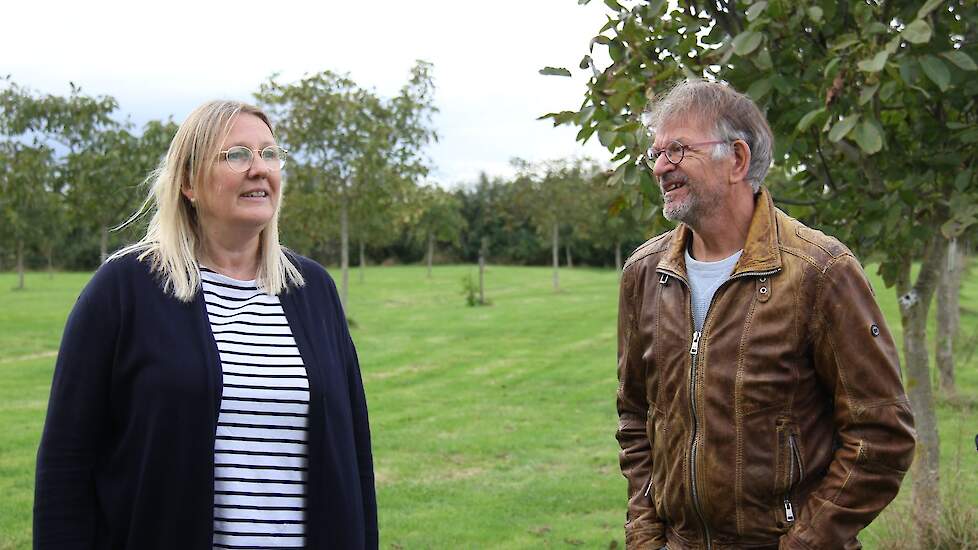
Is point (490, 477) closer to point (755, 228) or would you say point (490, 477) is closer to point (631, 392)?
point (631, 392)

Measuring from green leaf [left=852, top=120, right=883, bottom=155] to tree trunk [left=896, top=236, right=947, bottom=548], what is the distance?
1616 millimetres

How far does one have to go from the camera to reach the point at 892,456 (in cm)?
243

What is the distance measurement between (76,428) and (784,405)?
71.5 inches

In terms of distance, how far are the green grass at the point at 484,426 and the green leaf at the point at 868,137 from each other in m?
2.70

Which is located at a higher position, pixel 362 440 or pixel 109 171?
pixel 109 171

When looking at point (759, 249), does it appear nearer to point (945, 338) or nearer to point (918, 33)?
point (918, 33)

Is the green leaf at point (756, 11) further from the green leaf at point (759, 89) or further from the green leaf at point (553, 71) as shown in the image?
the green leaf at point (553, 71)

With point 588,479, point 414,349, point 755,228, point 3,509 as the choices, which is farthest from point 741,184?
point 414,349

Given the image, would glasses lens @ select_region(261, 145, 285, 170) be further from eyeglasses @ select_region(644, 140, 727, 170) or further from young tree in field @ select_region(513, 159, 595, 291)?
young tree in field @ select_region(513, 159, 595, 291)

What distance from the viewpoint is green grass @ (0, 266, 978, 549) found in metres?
6.92

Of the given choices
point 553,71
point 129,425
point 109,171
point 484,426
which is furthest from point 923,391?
point 109,171

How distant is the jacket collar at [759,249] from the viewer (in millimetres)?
2525

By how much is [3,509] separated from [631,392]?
5.89m

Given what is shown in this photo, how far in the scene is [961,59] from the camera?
355 cm
